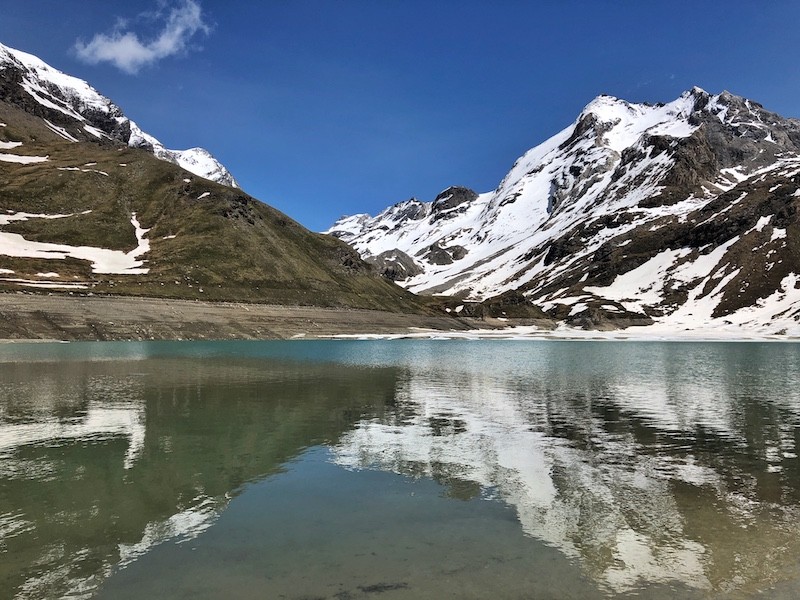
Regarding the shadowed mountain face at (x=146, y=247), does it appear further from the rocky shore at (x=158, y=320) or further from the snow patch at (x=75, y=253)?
the rocky shore at (x=158, y=320)

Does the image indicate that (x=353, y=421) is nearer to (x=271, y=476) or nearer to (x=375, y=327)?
(x=271, y=476)

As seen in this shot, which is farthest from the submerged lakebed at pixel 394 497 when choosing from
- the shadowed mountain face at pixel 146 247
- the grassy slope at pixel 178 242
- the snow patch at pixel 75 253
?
the snow patch at pixel 75 253

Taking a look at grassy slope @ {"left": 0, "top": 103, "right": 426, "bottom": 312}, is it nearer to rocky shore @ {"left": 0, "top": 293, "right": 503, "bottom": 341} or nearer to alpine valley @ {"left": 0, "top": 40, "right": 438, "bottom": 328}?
alpine valley @ {"left": 0, "top": 40, "right": 438, "bottom": 328}

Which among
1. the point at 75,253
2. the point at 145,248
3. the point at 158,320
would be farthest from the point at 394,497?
the point at 145,248

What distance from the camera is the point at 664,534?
46.9 ft

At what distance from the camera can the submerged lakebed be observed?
11.6m

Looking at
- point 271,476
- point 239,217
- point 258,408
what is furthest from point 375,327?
point 271,476

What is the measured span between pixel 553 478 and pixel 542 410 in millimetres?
15979

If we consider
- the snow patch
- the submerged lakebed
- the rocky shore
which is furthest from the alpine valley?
the submerged lakebed

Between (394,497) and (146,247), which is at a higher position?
(146,247)

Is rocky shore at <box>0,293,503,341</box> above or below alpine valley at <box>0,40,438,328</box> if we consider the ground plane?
below

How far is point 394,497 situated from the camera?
1744 cm

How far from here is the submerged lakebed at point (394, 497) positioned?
11.6m

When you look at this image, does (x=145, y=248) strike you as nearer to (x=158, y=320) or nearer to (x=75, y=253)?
(x=75, y=253)
